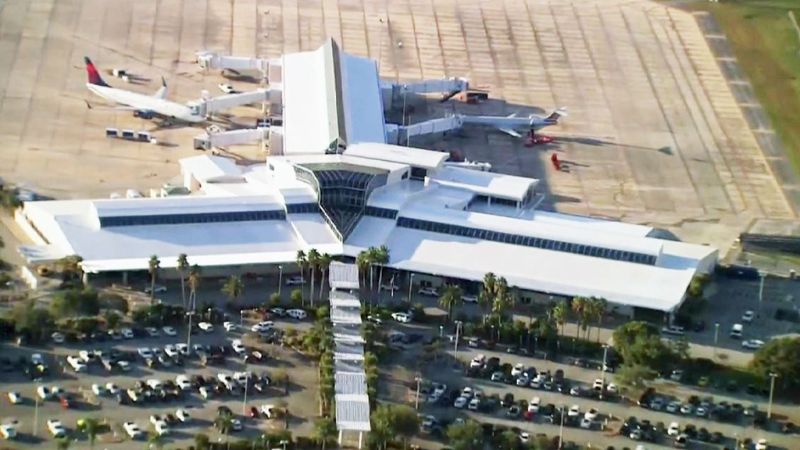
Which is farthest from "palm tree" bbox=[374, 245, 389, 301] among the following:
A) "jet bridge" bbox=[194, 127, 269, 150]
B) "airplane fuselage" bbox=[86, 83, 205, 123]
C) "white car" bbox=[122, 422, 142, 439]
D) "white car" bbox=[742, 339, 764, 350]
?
"airplane fuselage" bbox=[86, 83, 205, 123]

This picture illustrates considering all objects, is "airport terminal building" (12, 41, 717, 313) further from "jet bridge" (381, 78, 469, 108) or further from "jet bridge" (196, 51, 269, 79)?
"jet bridge" (196, 51, 269, 79)

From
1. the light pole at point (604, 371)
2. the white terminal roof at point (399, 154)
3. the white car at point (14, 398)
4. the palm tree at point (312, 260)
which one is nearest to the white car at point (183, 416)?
the white car at point (14, 398)

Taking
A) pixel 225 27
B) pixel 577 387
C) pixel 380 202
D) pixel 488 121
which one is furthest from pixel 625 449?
pixel 225 27

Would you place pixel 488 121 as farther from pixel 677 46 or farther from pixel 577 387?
pixel 577 387

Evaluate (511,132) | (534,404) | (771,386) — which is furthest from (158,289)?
(511,132)

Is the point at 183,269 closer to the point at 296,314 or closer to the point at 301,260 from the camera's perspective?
the point at 301,260
